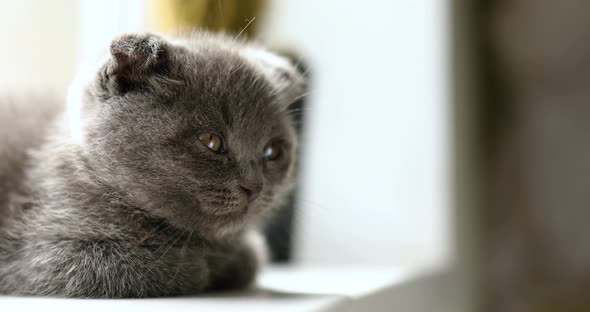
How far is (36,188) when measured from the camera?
0.96 m

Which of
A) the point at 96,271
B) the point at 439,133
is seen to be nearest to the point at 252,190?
the point at 96,271

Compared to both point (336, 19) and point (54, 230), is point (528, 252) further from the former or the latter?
point (54, 230)

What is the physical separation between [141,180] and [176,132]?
0.09 m

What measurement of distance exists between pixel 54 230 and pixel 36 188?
100 mm

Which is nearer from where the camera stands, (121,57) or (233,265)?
Result: (121,57)

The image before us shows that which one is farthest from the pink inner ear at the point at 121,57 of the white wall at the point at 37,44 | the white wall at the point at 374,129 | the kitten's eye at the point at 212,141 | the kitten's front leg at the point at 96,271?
the white wall at the point at 374,129

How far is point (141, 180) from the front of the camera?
34.5 inches

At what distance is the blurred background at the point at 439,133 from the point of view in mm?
1614

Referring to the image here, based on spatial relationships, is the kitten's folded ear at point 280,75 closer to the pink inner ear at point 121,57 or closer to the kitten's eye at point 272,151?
the kitten's eye at point 272,151

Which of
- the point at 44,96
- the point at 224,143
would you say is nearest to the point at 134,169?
the point at 224,143

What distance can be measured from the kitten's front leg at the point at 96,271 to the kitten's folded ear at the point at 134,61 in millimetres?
234

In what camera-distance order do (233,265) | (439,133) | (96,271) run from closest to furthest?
(96,271) < (233,265) < (439,133)

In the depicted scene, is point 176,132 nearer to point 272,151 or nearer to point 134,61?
point 134,61

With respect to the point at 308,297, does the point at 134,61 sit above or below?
above
